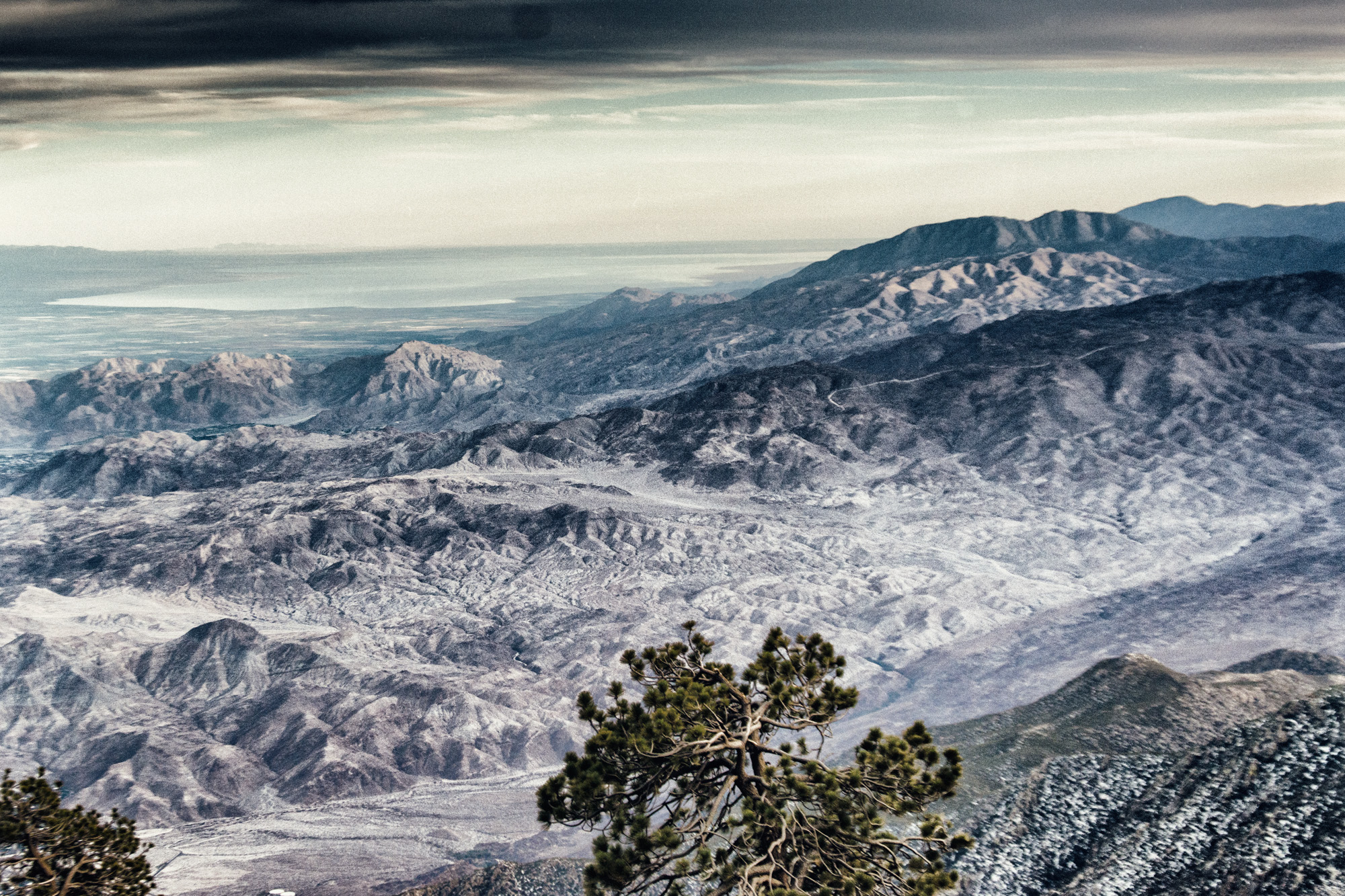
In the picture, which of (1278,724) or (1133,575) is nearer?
(1278,724)

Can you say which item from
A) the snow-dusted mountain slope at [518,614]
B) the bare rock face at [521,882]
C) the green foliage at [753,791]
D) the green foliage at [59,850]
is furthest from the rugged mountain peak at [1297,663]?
the green foliage at [59,850]

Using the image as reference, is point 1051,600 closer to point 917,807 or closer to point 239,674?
point 239,674

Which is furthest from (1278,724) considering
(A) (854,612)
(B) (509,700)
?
(A) (854,612)

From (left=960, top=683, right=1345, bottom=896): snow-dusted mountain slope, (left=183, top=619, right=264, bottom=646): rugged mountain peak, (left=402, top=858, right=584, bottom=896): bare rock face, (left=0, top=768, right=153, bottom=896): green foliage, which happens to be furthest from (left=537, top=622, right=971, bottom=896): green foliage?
(left=183, top=619, right=264, bottom=646): rugged mountain peak

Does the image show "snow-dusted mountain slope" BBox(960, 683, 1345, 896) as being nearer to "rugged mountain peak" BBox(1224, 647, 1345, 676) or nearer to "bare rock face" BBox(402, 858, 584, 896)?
"bare rock face" BBox(402, 858, 584, 896)

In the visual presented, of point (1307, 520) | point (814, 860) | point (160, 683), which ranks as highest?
point (814, 860)

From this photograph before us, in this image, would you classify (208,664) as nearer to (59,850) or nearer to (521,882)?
(521,882)

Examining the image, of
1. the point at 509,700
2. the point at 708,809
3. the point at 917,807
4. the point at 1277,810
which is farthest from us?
the point at 509,700
